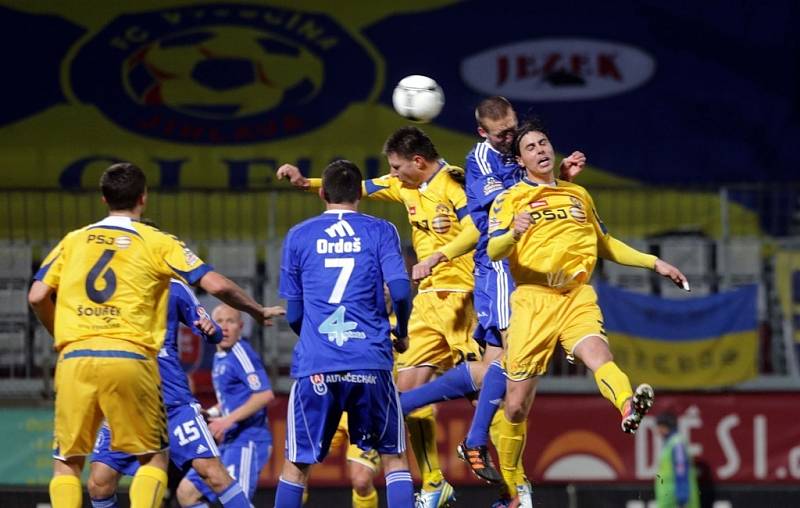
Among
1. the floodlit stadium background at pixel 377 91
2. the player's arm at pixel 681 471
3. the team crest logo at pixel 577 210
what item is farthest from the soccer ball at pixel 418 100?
the floodlit stadium background at pixel 377 91

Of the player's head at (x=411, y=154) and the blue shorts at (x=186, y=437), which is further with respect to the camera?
the player's head at (x=411, y=154)

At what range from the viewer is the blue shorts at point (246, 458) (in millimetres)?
11727

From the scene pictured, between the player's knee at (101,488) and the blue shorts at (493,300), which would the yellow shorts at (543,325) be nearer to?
the blue shorts at (493,300)

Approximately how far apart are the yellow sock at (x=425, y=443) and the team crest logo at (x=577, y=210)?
1.96 meters

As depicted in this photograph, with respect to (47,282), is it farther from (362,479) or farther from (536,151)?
(362,479)

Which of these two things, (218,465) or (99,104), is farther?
(99,104)

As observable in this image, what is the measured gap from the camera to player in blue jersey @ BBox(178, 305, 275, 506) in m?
11.5

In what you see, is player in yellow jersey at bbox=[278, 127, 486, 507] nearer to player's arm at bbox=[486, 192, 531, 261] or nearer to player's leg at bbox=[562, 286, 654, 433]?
player's arm at bbox=[486, 192, 531, 261]

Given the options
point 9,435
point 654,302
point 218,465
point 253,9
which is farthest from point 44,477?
point 253,9

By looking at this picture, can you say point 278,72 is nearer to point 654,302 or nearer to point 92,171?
point 92,171

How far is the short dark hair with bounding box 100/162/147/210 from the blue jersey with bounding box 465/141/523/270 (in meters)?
2.29

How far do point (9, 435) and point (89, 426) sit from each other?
662 centimetres

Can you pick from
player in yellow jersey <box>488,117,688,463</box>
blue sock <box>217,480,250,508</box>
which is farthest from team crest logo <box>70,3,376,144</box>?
player in yellow jersey <box>488,117,688,463</box>

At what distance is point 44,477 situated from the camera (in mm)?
14039
